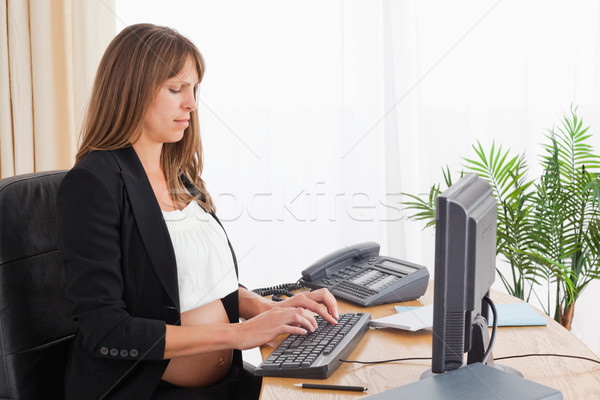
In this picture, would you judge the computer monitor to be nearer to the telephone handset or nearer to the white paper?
the white paper

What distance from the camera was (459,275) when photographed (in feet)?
3.01

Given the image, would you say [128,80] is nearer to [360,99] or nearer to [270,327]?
[270,327]

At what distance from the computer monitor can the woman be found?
1.08 ft

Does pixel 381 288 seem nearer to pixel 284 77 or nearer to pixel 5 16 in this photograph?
pixel 284 77

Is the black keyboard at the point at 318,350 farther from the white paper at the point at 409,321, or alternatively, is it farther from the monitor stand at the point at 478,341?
the monitor stand at the point at 478,341

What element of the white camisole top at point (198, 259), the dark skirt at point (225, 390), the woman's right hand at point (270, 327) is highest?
the white camisole top at point (198, 259)

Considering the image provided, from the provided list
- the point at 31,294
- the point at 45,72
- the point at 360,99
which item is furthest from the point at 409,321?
the point at 45,72

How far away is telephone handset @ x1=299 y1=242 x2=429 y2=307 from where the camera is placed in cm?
147

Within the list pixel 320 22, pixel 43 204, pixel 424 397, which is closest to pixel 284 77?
pixel 320 22

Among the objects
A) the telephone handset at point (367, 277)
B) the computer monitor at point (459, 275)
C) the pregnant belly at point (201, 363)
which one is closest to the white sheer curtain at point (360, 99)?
the telephone handset at point (367, 277)

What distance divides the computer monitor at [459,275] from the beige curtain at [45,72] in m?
1.95

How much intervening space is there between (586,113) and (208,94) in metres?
1.72

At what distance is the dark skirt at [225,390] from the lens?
4.04ft

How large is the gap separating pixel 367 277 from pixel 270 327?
0.48 meters
